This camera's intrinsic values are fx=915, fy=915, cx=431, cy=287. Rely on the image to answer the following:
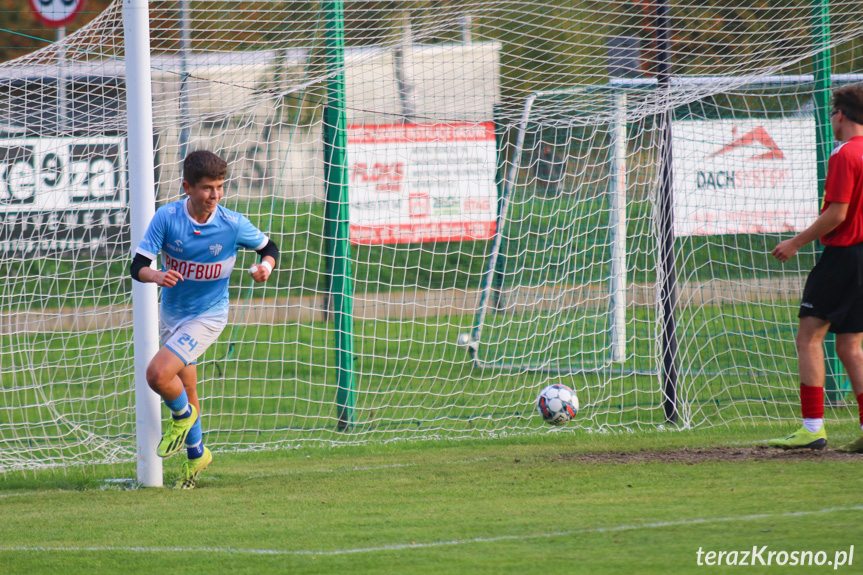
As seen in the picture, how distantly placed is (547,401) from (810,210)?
140 inches

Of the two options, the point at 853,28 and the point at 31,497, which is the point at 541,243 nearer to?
the point at 853,28

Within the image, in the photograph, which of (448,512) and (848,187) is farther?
(848,187)

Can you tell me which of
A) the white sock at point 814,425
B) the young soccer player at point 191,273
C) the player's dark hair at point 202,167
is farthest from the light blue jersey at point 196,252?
the white sock at point 814,425

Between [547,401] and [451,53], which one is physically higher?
[451,53]

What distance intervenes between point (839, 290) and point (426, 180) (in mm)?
4148

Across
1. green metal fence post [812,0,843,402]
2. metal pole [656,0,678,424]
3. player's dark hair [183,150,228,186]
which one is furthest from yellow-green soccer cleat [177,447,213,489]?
green metal fence post [812,0,843,402]

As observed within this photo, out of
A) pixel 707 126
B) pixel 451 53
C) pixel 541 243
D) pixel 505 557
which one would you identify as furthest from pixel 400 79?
pixel 505 557

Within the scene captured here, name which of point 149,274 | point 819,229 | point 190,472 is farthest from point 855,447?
point 149,274

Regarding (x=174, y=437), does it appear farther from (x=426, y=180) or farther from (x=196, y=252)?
(x=426, y=180)

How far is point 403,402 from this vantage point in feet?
25.2

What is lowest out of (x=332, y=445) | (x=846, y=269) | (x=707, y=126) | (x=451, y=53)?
(x=332, y=445)

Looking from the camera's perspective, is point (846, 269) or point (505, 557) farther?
point (846, 269)

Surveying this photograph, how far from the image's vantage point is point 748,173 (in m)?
8.12

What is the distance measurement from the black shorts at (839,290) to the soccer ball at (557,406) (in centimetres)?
168
